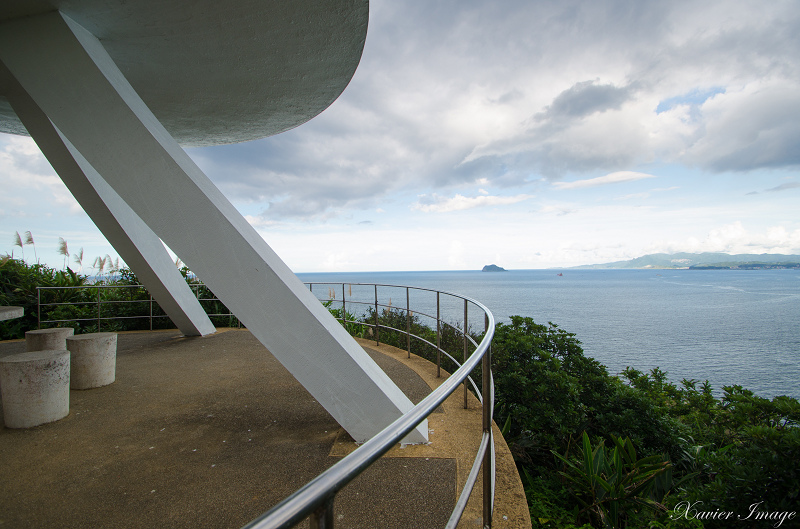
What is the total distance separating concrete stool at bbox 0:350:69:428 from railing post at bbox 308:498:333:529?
379cm

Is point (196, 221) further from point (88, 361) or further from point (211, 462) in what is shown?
point (88, 361)

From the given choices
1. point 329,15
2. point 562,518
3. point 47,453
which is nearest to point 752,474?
point 562,518

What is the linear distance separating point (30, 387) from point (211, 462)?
71.8 inches

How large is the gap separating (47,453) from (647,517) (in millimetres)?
4256

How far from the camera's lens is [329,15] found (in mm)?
2930

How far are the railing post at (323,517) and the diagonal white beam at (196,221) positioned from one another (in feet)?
6.94

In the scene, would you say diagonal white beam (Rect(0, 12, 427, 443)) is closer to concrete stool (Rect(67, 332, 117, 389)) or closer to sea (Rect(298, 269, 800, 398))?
concrete stool (Rect(67, 332, 117, 389))

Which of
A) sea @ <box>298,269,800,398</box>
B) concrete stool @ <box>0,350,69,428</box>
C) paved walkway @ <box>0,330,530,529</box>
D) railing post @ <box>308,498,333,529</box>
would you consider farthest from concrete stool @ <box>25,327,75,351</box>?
railing post @ <box>308,498,333,529</box>

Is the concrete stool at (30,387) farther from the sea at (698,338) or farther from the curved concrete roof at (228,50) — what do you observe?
the sea at (698,338)

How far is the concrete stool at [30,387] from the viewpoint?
3.04m

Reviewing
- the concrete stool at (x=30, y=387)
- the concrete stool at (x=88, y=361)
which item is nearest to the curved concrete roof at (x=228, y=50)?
the concrete stool at (x=30, y=387)

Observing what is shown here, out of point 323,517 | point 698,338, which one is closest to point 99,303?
point 323,517

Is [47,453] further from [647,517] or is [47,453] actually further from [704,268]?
[704,268]

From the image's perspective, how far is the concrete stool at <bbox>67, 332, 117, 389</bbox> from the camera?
4047 millimetres
